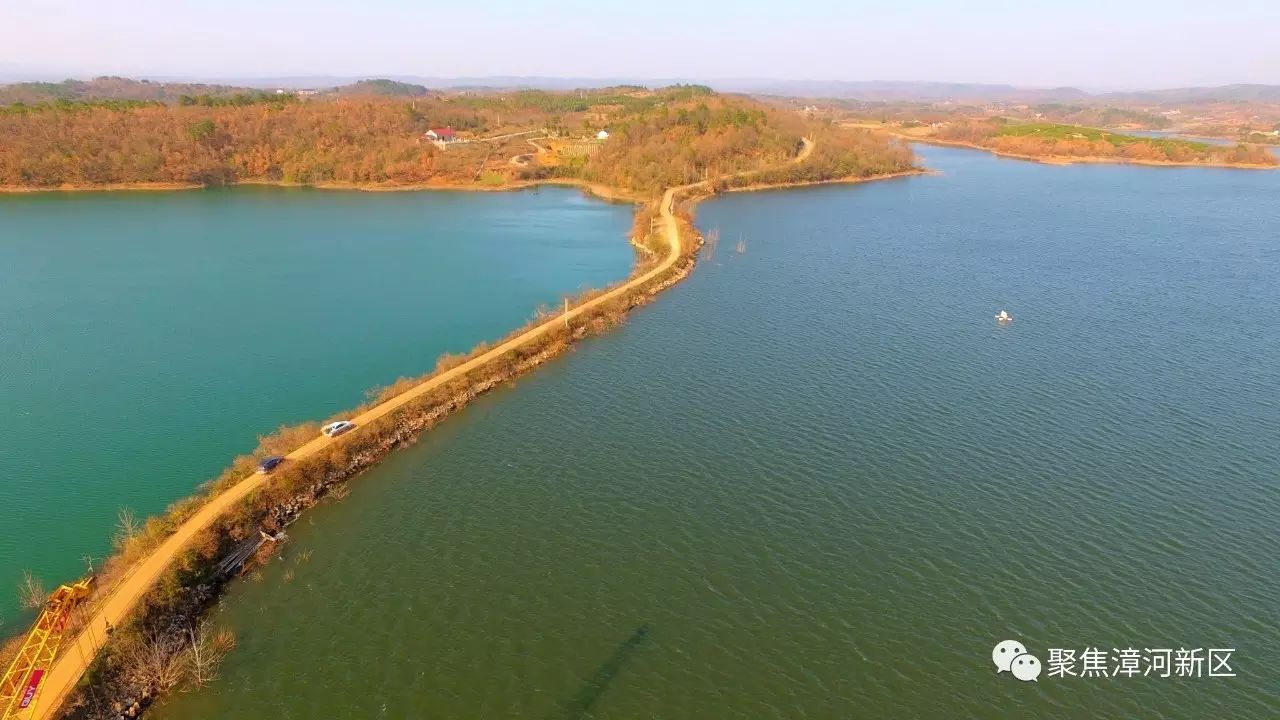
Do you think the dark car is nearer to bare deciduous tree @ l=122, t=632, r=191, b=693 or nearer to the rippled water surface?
the rippled water surface

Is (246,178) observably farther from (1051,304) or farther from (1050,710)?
(1050,710)

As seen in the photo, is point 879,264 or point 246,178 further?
point 246,178

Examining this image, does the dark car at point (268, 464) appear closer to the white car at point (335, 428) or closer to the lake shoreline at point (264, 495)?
the lake shoreline at point (264, 495)

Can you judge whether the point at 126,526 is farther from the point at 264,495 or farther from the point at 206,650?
the point at 206,650

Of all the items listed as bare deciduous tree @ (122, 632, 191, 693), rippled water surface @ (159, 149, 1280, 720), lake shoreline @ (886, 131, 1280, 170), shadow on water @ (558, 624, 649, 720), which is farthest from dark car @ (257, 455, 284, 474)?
lake shoreline @ (886, 131, 1280, 170)

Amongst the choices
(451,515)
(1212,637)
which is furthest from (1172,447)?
(451,515)

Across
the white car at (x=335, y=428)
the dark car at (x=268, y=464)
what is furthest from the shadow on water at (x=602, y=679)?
the white car at (x=335, y=428)
